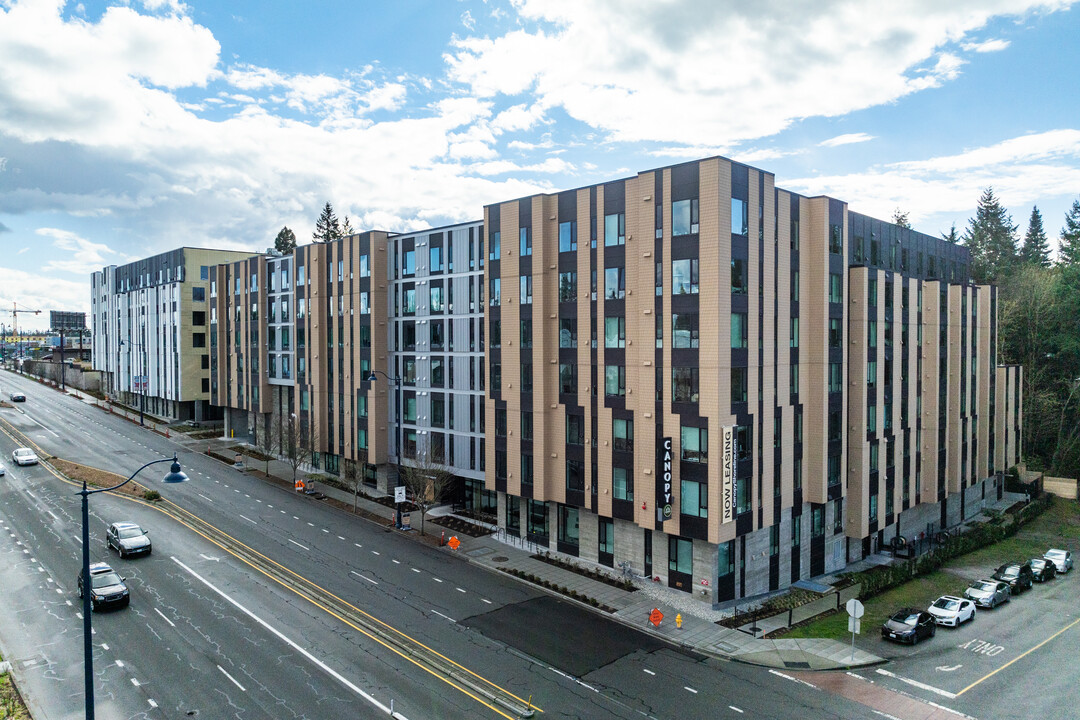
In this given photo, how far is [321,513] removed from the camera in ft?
167

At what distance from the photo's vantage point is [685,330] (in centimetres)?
3516

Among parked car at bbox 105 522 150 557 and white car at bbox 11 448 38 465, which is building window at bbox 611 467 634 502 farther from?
white car at bbox 11 448 38 465

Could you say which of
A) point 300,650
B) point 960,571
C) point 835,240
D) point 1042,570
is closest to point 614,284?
point 835,240

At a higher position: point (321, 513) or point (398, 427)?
point (398, 427)

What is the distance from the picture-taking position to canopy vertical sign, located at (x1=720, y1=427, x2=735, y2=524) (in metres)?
33.5

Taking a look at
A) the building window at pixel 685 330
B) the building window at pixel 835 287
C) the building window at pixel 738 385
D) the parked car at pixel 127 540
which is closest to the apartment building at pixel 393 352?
the parked car at pixel 127 540

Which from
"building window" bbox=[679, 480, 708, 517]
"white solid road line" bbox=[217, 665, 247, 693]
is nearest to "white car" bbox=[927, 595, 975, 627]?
"building window" bbox=[679, 480, 708, 517]

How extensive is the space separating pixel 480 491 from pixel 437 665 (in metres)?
25.1

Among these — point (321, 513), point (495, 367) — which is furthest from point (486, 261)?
point (321, 513)

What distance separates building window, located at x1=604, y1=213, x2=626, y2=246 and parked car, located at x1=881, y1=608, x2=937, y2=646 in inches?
A: 953

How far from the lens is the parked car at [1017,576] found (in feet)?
132

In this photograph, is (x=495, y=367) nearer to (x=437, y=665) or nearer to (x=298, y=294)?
(x=437, y=665)

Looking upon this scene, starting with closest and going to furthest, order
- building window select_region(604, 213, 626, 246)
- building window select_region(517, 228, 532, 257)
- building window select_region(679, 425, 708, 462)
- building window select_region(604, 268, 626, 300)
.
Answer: building window select_region(679, 425, 708, 462), building window select_region(604, 213, 626, 246), building window select_region(604, 268, 626, 300), building window select_region(517, 228, 532, 257)

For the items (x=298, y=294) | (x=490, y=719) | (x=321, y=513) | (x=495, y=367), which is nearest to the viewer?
(x=490, y=719)
